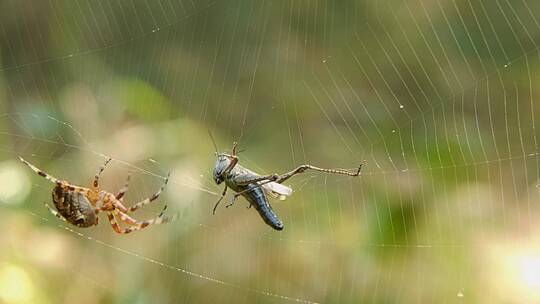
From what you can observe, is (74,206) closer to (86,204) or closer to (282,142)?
(86,204)

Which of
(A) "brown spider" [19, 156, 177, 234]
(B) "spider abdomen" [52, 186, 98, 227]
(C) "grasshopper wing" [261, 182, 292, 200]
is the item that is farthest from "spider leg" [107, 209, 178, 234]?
(C) "grasshopper wing" [261, 182, 292, 200]

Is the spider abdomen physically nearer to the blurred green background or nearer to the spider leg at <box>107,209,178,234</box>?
the spider leg at <box>107,209,178,234</box>

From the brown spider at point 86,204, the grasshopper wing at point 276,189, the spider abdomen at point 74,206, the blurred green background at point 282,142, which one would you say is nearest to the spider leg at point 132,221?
the brown spider at point 86,204

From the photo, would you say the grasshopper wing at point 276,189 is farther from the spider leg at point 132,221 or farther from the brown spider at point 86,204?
the spider leg at point 132,221

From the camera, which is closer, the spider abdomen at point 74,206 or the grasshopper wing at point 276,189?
the grasshopper wing at point 276,189

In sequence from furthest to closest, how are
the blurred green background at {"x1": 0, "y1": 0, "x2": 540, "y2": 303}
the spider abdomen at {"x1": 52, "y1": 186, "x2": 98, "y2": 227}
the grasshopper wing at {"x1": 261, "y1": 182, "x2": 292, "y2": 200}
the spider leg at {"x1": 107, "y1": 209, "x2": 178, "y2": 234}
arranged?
the blurred green background at {"x1": 0, "y1": 0, "x2": 540, "y2": 303}
the spider leg at {"x1": 107, "y1": 209, "x2": 178, "y2": 234}
the spider abdomen at {"x1": 52, "y1": 186, "x2": 98, "y2": 227}
the grasshopper wing at {"x1": 261, "y1": 182, "x2": 292, "y2": 200}

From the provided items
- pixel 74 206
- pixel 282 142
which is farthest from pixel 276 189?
pixel 282 142

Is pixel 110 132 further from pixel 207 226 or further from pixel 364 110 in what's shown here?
pixel 364 110
